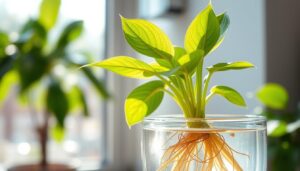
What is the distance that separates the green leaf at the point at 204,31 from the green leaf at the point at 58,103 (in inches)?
25.6

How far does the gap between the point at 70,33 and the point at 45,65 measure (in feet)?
0.52

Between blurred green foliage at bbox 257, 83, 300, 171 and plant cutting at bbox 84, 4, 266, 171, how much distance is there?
1.19 ft

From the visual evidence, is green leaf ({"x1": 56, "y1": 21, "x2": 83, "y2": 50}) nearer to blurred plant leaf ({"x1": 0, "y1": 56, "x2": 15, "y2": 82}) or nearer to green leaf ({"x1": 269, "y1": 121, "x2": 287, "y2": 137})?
blurred plant leaf ({"x1": 0, "y1": 56, "x2": 15, "y2": 82})

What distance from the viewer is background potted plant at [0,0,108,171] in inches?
47.0

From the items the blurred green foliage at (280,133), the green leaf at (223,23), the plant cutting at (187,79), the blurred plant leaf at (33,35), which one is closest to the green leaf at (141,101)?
the plant cutting at (187,79)

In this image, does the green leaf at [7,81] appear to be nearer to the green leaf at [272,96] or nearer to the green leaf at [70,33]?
→ the green leaf at [70,33]

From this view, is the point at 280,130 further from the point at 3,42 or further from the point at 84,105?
the point at 3,42

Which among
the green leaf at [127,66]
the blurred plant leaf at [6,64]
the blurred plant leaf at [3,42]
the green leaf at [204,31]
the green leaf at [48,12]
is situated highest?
the green leaf at [48,12]

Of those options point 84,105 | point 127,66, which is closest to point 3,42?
point 84,105

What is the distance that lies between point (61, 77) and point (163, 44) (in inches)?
30.1

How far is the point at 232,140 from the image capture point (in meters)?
0.64

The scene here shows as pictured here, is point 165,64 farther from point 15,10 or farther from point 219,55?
point 15,10

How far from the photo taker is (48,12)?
4.16 feet

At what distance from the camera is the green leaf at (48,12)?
126cm
